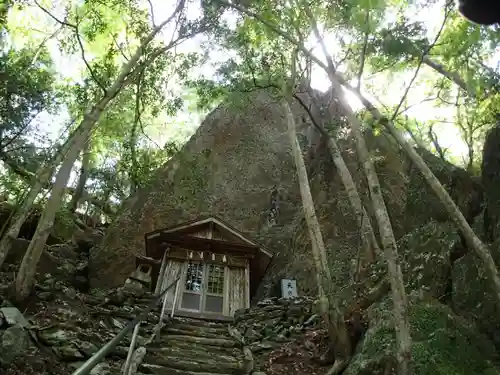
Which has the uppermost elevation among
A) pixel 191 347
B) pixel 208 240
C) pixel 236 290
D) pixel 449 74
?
pixel 449 74

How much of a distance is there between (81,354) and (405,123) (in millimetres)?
15369

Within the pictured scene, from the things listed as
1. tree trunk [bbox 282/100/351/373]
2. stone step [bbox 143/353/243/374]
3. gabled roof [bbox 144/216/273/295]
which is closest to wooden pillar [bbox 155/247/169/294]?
gabled roof [bbox 144/216/273/295]

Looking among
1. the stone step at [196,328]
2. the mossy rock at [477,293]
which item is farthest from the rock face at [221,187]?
the mossy rock at [477,293]

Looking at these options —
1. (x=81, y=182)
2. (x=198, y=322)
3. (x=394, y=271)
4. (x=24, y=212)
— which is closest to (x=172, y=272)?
(x=198, y=322)

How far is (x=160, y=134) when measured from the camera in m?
28.8

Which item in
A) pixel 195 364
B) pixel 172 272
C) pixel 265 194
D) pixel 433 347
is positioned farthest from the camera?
pixel 265 194

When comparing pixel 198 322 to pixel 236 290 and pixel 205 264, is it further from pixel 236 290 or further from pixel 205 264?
pixel 205 264

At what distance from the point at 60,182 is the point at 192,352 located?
586 cm

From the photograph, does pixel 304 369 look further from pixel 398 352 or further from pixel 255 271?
pixel 255 271

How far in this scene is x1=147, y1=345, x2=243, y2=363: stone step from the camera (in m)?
9.53

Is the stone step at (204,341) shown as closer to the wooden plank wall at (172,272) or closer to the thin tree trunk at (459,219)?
the wooden plank wall at (172,272)

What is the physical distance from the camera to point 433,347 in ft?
23.7

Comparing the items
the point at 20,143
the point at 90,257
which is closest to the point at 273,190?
the point at 90,257

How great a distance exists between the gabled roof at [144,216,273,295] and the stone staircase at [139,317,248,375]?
4005 mm
